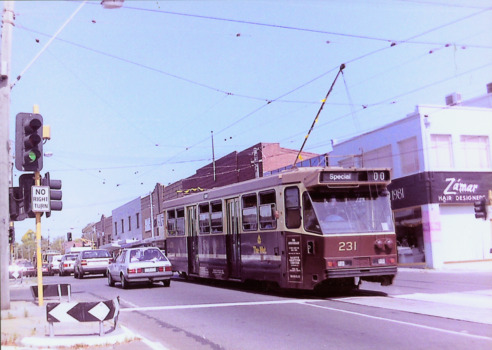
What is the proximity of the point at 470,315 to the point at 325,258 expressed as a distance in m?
3.65

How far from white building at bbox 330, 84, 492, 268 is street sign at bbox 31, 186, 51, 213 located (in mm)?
19411

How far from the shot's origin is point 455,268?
26.9 metres

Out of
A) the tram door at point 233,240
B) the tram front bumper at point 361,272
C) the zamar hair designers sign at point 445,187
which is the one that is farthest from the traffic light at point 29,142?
the zamar hair designers sign at point 445,187

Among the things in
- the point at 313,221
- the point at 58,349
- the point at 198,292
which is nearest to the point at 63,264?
the point at 198,292

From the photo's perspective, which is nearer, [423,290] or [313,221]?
[313,221]

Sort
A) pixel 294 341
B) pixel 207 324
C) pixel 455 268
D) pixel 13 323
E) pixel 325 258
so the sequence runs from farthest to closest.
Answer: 1. pixel 455 268
2. pixel 325 258
3. pixel 207 324
4. pixel 13 323
5. pixel 294 341

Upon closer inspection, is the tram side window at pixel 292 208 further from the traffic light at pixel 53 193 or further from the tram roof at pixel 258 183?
the traffic light at pixel 53 193

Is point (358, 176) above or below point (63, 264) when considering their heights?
above

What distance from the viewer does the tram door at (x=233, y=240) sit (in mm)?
16875

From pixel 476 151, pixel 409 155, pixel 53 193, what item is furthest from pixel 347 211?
pixel 476 151

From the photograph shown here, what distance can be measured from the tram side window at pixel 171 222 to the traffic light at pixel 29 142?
11082mm

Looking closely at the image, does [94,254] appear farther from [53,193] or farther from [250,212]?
[53,193]

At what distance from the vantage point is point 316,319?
34.5 ft

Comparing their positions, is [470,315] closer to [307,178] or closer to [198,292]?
[307,178]
